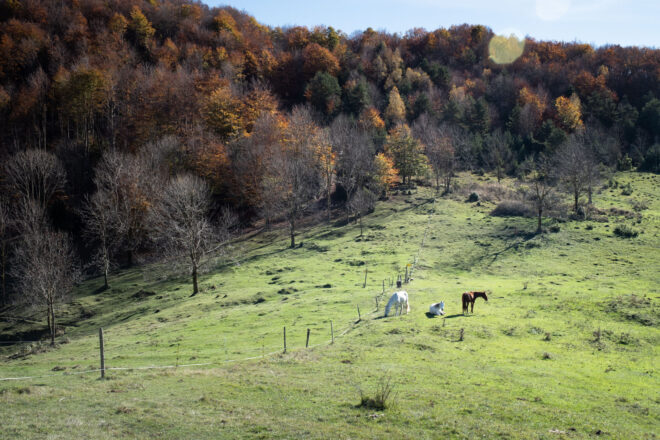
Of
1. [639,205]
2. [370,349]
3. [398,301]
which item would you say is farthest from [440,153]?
[370,349]

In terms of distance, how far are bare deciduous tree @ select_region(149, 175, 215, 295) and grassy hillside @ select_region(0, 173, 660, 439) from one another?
4.55 m

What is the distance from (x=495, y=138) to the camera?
105938 millimetres

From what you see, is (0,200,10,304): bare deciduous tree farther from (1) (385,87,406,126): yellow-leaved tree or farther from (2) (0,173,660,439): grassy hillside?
(1) (385,87,406,126): yellow-leaved tree

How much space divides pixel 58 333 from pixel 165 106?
201 ft

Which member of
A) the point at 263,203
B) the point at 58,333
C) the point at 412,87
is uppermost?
the point at 412,87

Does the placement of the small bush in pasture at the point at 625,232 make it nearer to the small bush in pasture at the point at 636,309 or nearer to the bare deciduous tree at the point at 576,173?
the bare deciduous tree at the point at 576,173

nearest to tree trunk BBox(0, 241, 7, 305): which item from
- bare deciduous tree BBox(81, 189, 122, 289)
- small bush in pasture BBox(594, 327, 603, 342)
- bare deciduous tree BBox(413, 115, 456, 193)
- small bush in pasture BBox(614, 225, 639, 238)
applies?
bare deciduous tree BBox(81, 189, 122, 289)

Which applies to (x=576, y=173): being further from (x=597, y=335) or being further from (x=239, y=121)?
(x=239, y=121)

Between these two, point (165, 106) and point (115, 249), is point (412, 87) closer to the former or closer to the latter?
point (165, 106)

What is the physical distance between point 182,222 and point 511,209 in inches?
2042

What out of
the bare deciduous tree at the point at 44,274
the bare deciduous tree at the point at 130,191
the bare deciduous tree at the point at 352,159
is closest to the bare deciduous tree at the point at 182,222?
the bare deciduous tree at the point at 130,191

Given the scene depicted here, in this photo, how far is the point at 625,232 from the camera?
182ft

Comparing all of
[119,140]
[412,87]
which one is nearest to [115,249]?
[119,140]

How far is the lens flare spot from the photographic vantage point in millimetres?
153625
